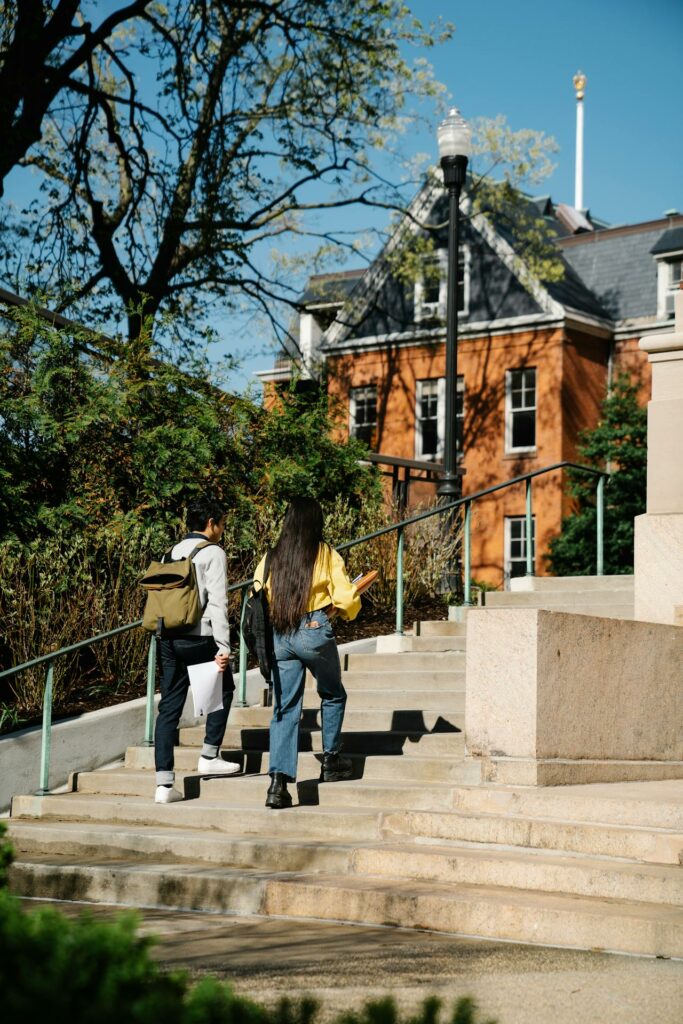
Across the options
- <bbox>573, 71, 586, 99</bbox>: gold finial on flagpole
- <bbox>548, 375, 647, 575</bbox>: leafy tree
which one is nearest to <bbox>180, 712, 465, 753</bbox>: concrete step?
<bbox>548, 375, 647, 575</bbox>: leafy tree

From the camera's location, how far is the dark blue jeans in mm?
7785

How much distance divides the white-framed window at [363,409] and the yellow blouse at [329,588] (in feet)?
94.2

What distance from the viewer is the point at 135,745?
9.07 m

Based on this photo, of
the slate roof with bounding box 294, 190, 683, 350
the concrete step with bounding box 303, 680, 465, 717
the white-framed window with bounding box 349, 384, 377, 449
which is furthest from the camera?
the white-framed window with bounding box 349, 384, 377, 449

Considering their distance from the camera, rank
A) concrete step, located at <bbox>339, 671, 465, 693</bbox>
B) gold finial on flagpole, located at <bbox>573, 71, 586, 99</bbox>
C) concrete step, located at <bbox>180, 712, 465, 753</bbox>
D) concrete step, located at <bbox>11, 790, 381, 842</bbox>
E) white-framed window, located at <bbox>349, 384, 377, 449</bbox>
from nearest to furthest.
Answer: concrete step, located at <bbox>11, 790, 381, 842</bbox>, concrete step, located at <bbox>180, 712, 465, 753</bbox>, concrete step, located at <bbox>339, 671, 465, 693</bbox>, white-framed window, located at <bbox>349, 384, 377, 449</bbox>, gold finial on flagpole, located at <bbox>573, 71, 586, 99</bbox>

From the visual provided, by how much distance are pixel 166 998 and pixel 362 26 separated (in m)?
19.5

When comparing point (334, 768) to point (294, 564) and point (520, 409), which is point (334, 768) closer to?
point (294, 564)

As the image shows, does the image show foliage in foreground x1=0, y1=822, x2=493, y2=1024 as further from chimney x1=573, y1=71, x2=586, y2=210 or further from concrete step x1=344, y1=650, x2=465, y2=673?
chimney x1=573, y1=71, x2=586, y2=210

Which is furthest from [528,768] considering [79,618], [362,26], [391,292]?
[391,292]

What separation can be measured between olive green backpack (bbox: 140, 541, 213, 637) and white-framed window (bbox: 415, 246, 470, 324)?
2505 centimetres

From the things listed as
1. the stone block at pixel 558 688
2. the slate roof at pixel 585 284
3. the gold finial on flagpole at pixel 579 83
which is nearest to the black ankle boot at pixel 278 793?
the stone block at pixel 558 688

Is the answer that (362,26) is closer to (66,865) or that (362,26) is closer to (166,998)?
(66,865)

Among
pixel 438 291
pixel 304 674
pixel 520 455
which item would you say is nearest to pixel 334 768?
pixel 304 674

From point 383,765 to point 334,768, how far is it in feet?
1.00
